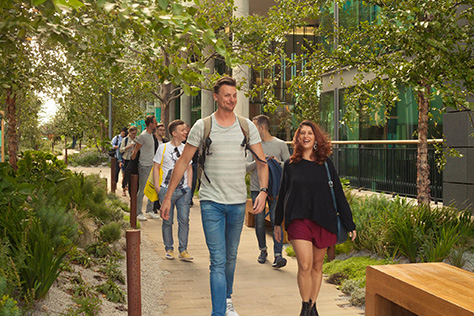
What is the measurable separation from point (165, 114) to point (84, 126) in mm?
13461

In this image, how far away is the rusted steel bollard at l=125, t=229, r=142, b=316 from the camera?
4.16 meters

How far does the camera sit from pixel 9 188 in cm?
680

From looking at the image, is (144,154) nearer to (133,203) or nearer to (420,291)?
(133,203)

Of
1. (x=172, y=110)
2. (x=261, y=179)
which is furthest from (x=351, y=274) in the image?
(x=172, y=110)

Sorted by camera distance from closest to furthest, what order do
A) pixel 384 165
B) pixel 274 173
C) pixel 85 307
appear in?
pixel 85 307 < pixel 274 173 < pixel 384 165

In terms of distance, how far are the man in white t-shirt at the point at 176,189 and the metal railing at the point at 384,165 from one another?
622 cm

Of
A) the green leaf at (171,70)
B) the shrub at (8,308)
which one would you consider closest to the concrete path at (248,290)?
the shrub at (8,308)

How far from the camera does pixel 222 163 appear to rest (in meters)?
5.39

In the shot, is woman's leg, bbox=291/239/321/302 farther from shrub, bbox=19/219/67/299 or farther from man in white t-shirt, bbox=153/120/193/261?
man in white t-shirt, bbox=153/120/193/261

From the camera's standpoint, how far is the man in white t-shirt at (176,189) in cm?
883

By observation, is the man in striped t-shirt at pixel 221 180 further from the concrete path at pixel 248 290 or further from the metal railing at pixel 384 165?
the metal railing at pixel 384 165

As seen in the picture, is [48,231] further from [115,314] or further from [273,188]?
[273,188]

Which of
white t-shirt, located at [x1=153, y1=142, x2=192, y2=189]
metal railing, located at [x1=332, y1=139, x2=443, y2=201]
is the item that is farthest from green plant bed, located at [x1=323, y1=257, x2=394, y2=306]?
metal railing, located at [x1=332, y1=139, x2=443, y2=201]

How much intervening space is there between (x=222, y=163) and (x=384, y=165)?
11492mm
